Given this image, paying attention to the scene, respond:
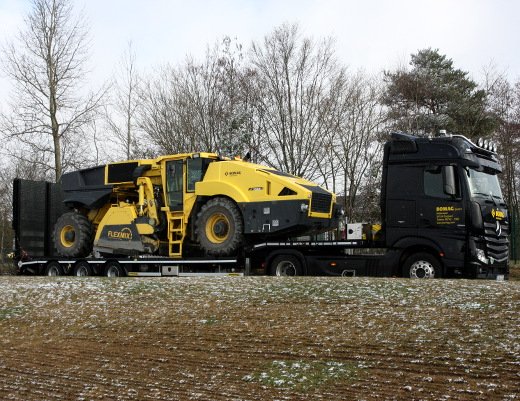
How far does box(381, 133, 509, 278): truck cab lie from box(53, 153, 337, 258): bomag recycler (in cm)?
225

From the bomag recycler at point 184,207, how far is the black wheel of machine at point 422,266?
2.65 meters

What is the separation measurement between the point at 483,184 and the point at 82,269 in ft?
36.3

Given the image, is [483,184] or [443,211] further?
[483,184]

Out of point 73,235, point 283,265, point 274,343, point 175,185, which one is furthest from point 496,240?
point 73,235

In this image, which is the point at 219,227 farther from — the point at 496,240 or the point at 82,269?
the point at 496,240

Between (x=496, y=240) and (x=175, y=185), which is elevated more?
(x=175, y=185)

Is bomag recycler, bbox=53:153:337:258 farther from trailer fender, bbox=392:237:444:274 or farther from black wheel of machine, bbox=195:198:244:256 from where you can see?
trailer fender, bbox=392:237:444:274

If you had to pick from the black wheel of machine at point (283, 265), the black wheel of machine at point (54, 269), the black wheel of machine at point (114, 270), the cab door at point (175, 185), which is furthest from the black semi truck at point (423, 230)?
the black wheel of machine at point (54, 269)

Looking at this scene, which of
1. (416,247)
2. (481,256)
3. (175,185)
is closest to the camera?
(481,256)

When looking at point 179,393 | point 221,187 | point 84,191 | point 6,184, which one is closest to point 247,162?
point 221,187

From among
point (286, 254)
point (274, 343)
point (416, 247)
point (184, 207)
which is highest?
point (184, 207)

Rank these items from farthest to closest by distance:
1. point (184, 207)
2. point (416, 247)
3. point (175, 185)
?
point (175, 185) < point (184, 207) < point (416, 247)

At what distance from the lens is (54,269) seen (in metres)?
21.1

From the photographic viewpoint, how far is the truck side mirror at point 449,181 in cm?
1505
